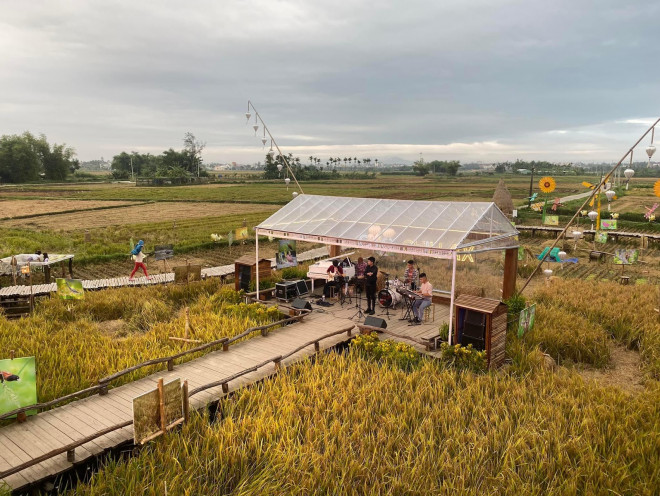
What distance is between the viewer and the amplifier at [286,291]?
1425 centimetres

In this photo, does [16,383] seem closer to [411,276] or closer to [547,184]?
[411,276]

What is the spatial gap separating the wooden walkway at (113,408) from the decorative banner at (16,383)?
1.19 ft

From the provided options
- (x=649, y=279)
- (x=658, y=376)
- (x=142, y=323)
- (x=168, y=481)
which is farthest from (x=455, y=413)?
(x=649, y=279)

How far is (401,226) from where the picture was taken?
1209 cm

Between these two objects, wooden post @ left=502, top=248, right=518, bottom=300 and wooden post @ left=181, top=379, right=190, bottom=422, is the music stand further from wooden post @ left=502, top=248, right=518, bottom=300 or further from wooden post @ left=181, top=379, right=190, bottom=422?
wooden post @ left=181, top=379, right=190, bottom=422

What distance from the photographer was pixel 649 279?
67.9ft

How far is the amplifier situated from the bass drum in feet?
9.16

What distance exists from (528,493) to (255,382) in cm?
517

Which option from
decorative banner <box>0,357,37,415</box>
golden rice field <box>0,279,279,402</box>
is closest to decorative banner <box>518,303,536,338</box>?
golden rice field <box>0,279,279,402</box>

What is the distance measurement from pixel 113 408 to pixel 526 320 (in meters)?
9.50

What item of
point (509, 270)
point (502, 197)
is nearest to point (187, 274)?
point (509, 270)

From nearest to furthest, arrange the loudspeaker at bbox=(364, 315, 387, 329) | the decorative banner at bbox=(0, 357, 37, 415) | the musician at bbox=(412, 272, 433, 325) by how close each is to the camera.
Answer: the decorative banner at bbox=(0, 357, 37, 415), the loudspeaker at bbox=(364, 315, 387, 329), the musician at bbox=(412, 272, 433, 325)

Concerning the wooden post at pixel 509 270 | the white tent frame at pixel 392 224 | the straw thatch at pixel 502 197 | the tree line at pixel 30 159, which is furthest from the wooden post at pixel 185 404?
the tree line at pixel 30 159

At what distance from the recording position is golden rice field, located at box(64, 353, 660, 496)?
20.5 feet
